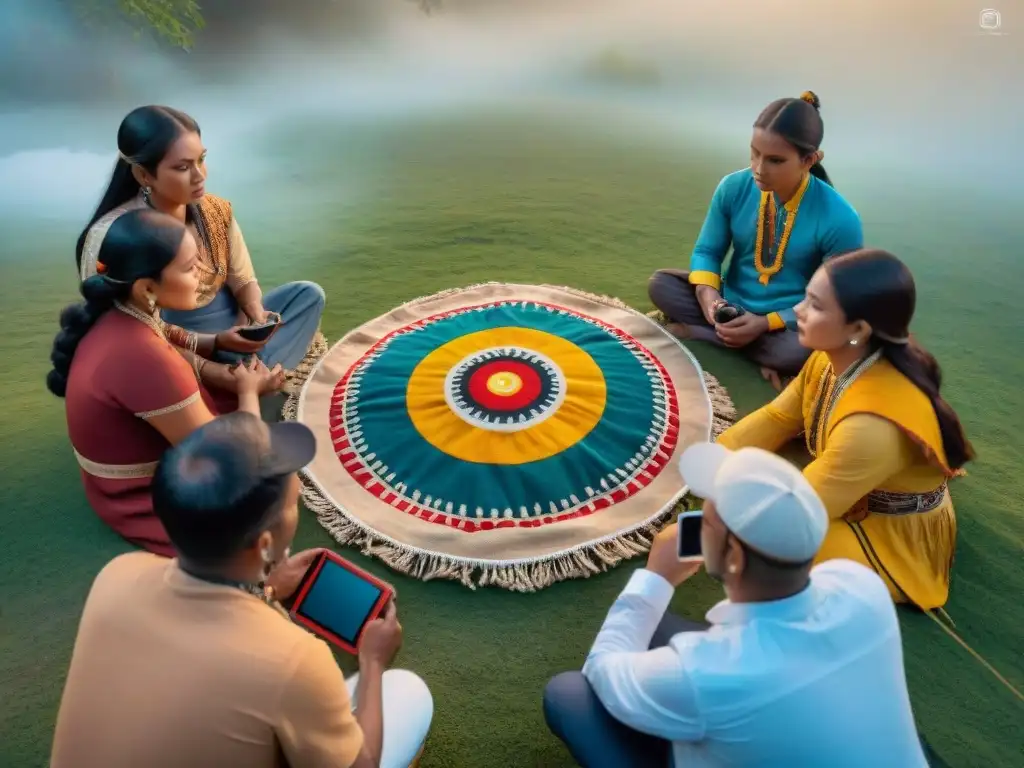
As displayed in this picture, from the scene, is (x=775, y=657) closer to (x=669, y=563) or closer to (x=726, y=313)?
(x=669, y=563)

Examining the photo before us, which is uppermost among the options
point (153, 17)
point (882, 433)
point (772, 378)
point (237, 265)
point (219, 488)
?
point (153, 17)

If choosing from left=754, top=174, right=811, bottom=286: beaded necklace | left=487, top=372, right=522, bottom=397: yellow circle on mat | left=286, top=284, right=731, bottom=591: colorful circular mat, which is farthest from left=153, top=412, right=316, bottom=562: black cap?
left=754, top=174, right=811, bottom=286: beaded necklace

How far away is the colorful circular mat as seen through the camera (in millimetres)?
2404

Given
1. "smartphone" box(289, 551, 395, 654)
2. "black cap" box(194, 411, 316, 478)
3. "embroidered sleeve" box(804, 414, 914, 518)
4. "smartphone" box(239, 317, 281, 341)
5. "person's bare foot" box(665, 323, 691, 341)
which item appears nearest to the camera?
"black cap" box(194, 411, 316, 478)

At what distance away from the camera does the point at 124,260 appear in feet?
6.64

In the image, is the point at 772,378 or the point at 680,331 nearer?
the point at 772,378

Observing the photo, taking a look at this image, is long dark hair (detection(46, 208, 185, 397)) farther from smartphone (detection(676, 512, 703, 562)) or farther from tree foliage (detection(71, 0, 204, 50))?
tree foliage (detection(71, 0, 204, 50))

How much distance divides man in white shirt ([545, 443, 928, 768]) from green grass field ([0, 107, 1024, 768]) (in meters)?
0.70

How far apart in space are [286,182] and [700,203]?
3166mm

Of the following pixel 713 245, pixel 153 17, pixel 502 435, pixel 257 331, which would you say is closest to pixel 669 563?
pixel 502 435

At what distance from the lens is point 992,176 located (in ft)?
19.2

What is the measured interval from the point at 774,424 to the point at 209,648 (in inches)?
79.6

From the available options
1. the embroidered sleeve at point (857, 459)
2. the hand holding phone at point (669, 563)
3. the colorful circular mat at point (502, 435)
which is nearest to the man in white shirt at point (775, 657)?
the hand holding phone at point (669, 563)

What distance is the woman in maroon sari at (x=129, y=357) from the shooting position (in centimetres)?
Result: 204
